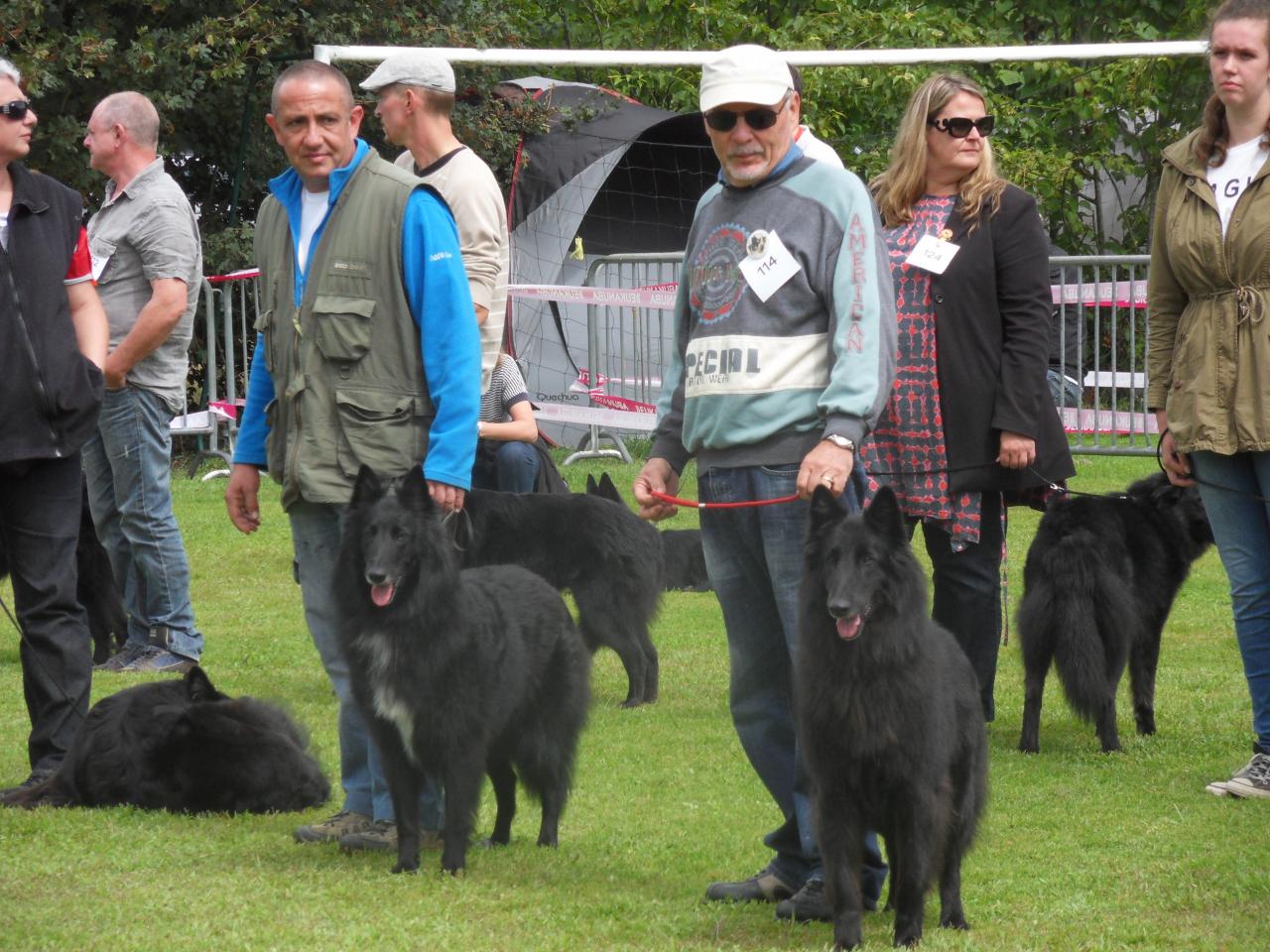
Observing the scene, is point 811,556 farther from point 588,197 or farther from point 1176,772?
point 588,197

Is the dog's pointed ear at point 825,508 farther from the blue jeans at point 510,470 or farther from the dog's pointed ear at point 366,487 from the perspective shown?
the blue jeans at point 510,470

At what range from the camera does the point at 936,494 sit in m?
4.98

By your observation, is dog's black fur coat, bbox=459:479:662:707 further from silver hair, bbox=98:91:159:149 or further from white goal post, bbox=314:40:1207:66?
white goal post, bbox=314:40:1207:66

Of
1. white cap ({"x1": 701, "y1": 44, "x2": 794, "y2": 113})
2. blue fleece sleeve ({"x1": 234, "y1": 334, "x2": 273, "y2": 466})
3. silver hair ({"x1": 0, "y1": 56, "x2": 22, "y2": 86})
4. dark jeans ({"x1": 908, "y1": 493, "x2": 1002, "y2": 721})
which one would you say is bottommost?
dark jeans ({"x1": 908, "y1": 493, "x2": 1002, "y2": 721})

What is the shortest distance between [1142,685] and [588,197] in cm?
890

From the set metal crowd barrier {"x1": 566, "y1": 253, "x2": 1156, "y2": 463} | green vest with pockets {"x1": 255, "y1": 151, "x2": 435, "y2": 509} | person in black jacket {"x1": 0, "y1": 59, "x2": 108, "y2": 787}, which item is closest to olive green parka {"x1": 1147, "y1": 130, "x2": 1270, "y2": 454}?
green vest with pockets {"x1": 255, "y1": 151, "x2": 435, "y2": 509}

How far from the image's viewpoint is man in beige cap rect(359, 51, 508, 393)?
5.09m

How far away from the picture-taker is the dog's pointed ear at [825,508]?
340cm

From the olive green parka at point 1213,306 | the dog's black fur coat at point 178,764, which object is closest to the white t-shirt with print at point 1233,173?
the olive green parka at point 1213,306

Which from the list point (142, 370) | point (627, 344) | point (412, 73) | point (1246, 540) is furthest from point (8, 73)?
point (627, 344)

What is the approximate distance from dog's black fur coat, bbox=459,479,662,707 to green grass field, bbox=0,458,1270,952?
0.26 m

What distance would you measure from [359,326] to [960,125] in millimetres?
1970

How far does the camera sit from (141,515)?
6652 mm

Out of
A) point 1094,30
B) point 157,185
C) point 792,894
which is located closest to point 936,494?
point 792,894
